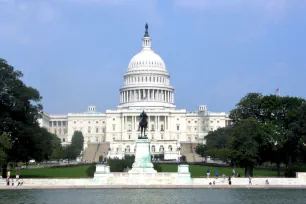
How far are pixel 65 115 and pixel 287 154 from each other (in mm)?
129066

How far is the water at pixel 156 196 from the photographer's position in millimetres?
40344

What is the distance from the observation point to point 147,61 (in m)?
184

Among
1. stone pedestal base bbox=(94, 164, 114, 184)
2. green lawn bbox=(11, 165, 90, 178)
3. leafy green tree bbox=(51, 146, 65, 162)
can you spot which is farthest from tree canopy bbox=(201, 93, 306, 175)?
leafy green tree bbox=(51, 146, 65, 162)

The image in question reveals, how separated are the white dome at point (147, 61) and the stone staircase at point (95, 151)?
92.2ft

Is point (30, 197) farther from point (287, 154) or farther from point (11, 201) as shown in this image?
point (287, 154)

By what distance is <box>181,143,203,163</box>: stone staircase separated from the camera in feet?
448

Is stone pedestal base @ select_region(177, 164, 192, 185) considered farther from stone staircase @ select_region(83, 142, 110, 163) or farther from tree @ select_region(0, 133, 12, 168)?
stone staircase @ select_region(83, 142, 110, 163)

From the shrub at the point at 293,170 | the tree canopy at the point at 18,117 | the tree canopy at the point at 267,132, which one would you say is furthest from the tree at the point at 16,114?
the shrub at the point at 293,170

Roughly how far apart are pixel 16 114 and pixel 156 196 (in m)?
26.7

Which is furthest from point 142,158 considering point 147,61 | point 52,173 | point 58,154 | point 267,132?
point 147,61

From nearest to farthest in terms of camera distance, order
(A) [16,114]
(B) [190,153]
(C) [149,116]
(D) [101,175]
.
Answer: (D) [101,175] → (A) [16,114] → (B) [190,153] → (C) [149,116]

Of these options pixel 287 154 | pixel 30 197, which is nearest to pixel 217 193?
pixel 30 197

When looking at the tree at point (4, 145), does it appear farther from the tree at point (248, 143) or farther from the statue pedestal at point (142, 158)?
the tree at point (248, 143)

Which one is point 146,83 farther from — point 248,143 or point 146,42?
point 248,143
